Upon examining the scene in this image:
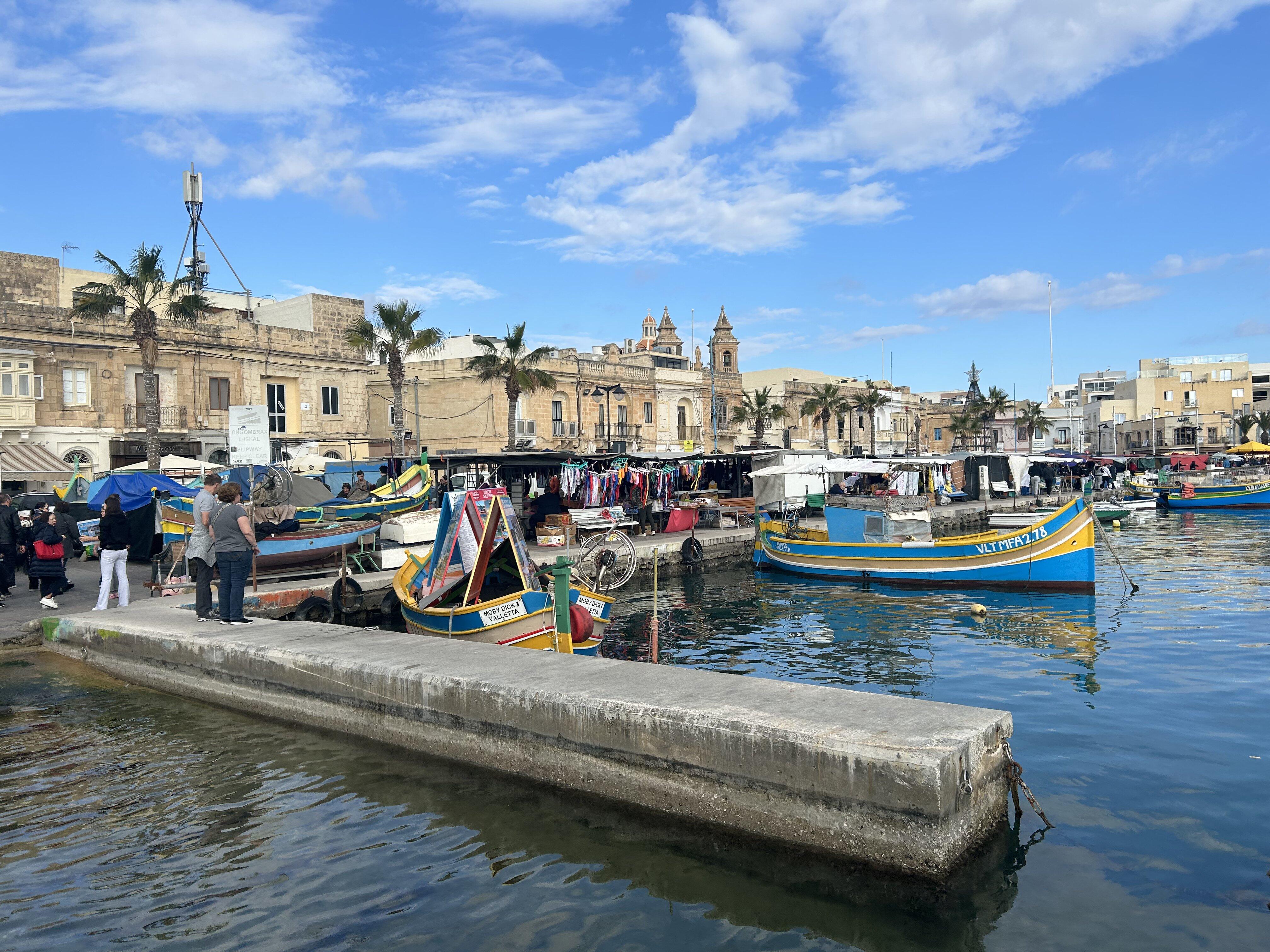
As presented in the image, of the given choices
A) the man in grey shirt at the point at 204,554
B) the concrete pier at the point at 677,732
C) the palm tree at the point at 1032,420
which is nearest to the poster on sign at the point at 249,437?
the man in grey shirt at the point at 204,554

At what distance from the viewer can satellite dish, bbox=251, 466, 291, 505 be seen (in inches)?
781

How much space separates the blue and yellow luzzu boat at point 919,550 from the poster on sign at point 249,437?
1392 centimetres

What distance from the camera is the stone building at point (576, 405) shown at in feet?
144

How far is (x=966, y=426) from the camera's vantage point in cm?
6812

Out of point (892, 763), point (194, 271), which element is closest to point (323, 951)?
point (892, 763)

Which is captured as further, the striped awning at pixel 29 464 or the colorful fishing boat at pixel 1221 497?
the colorful fishing boat at pixel 1221 497

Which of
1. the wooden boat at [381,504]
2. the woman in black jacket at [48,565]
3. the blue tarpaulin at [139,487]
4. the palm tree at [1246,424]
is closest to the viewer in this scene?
the woman in black jacket at [48,565]

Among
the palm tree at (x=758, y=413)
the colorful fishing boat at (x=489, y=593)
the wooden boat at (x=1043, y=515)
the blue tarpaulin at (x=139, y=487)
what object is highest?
the palm tree at (x=758, y=413)

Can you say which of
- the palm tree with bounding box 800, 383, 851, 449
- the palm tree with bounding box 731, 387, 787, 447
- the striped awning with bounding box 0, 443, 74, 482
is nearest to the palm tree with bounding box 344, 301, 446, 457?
the striped awning with bounding box 0, 443, 74, 482

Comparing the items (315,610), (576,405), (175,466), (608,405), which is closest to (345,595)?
(315,610)

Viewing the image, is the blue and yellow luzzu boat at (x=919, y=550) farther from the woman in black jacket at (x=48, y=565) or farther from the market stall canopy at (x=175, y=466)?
the market stall canopy at (x=175, y=466)

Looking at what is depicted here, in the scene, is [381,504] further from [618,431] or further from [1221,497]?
[1221,497]

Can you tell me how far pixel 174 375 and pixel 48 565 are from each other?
2067cm

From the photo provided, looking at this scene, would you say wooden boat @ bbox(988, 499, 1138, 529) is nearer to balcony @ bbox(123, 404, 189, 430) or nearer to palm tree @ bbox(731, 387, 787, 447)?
palm tree @ bbox(731, 387, 787, 447)
